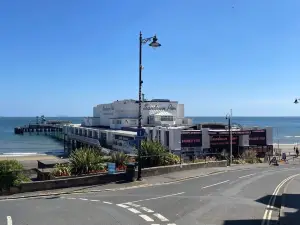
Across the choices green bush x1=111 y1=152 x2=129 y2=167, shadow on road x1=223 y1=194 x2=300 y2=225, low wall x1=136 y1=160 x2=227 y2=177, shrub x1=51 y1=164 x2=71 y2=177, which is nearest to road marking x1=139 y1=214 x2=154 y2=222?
shadow on road x1=223 y1=194 x2=300 y2=225

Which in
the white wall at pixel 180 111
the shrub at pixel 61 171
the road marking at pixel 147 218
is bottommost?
the road marking at pixel 147 218

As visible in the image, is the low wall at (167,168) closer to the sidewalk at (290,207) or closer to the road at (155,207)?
the road at (155,207)

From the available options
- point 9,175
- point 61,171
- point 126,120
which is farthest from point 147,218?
point 126,120

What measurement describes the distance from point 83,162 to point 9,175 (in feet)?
14.0

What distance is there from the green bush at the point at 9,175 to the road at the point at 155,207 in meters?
1.72

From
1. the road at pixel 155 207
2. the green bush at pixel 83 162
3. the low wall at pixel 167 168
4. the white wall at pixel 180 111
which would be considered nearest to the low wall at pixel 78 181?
the low wall at pixel 167 168

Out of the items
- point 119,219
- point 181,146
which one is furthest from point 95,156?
point 181,146

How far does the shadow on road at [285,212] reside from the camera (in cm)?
1130

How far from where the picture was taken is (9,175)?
16.9 meters

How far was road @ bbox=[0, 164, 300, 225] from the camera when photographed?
11445 millimetres

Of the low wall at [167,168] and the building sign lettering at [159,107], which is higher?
the building sign lettering at [159,107]

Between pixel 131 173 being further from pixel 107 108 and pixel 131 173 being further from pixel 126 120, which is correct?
pixel 107 108

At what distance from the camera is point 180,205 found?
13.8 metres

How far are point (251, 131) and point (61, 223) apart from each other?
49.2m
